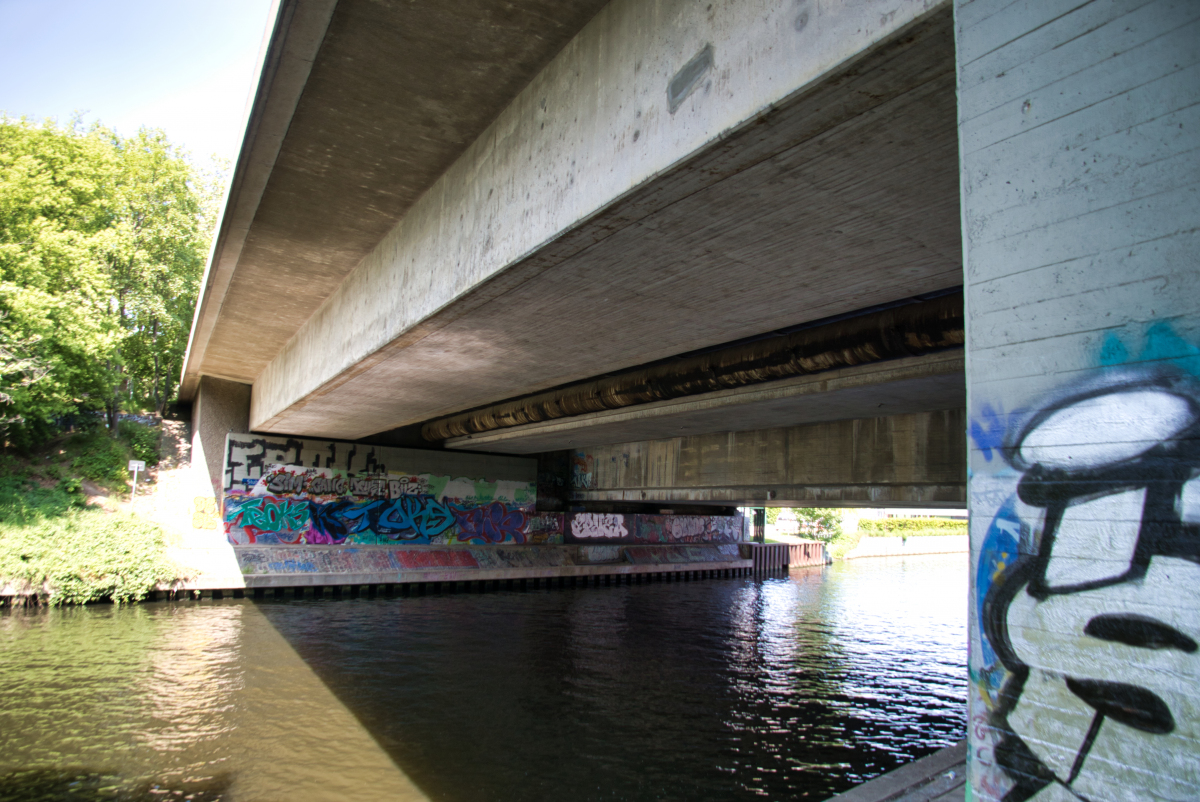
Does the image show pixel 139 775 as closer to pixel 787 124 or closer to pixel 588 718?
pixel 588 718

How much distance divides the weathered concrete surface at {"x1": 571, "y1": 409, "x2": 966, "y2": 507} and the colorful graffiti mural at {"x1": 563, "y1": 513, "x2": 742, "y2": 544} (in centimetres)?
923

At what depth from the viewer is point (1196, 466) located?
2404 millimetres

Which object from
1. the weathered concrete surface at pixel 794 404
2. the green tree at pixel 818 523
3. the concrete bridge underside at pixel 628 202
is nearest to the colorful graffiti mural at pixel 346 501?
the weathered concrete surface at pixel 794 404

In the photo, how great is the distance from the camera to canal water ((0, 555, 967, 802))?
874 centimetres

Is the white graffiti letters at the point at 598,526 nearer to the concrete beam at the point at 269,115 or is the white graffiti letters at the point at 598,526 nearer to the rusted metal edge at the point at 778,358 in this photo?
the rusted metal edge at the point at 778,358

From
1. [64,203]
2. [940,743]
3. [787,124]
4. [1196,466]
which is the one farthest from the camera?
[64,203]

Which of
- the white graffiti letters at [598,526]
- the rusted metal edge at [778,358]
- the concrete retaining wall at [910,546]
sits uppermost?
the rusted metal edge at [778,358]

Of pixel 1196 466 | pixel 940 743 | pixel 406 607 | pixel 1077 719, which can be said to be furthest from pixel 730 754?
pixel 406 607

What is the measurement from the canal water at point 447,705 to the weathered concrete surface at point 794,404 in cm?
572

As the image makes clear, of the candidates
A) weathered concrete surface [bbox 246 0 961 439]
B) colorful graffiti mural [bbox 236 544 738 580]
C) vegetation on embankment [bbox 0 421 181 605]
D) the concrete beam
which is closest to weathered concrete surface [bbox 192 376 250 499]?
vegetation on embankment [bbox 0 421 181 605]

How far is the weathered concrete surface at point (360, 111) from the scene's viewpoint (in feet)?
19.7

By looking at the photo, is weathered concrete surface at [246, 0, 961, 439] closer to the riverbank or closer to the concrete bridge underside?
the concrete bridge underside

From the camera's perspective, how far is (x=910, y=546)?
73.1 meters

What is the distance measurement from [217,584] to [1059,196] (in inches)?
986
